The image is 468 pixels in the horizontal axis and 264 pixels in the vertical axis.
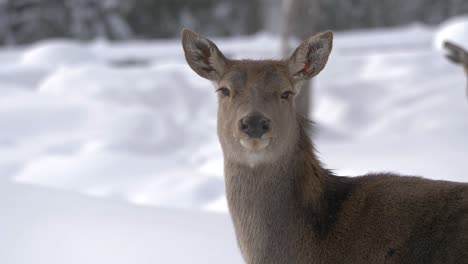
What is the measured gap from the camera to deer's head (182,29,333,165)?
11.6 feet

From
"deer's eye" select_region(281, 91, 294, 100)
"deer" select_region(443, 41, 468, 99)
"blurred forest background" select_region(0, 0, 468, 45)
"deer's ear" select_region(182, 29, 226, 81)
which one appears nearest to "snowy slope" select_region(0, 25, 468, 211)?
"deer" select_region(443, 41, 468, 99)

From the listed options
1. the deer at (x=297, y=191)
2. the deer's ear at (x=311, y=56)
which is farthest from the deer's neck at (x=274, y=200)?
the deer's ear at (x=311, y=56)

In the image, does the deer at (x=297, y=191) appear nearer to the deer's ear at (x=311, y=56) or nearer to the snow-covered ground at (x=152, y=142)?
the deer's ear at (x=311, y=56)

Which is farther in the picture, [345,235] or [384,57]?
[384,57]

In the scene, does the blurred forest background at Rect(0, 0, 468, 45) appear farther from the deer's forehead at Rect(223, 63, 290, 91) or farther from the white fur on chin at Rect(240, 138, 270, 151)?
the white fur on chin at Rect(240, 138, 270, 151)

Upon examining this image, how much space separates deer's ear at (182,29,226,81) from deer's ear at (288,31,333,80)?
44 centimetres

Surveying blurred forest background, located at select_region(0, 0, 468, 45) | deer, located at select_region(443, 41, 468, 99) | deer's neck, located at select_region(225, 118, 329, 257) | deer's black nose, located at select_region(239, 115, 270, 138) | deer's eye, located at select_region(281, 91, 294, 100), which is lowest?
deer's neck, located at select_region(225, 118, 329, 257)

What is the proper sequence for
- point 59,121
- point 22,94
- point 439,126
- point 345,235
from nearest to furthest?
point 345,235 < point 439,126 < point 59,121 < point 22,94

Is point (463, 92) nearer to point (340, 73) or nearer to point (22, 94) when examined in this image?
point (340, 73)

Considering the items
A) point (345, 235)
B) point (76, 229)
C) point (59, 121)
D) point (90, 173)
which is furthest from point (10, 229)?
point (59, 121)

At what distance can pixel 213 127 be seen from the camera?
38.0ft

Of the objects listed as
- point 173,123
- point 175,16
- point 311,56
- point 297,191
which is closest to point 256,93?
point 311,56

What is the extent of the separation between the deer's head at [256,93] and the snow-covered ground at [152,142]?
4.72ft

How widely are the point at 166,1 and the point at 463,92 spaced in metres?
17.2
